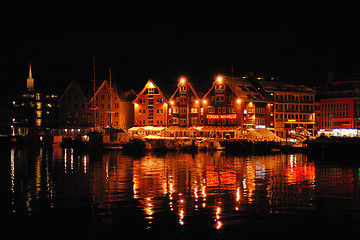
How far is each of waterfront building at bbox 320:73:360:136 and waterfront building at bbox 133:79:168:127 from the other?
131 ft

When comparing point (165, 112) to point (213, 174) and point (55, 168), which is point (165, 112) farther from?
point (213, 174)

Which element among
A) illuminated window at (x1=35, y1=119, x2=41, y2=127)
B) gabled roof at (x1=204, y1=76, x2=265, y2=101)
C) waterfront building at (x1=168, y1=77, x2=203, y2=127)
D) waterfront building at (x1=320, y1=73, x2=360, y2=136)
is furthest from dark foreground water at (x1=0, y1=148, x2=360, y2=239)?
illuminated window at (x1=35, y1=119, x2=41, y2=127)

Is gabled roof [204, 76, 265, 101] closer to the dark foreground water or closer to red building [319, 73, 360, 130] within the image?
red building [319, 73, 360, 130]

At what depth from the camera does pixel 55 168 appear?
209 ft

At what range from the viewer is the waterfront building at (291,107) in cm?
11975

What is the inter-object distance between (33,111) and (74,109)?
31241 millimetres

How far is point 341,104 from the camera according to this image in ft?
420

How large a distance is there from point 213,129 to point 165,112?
588 inches

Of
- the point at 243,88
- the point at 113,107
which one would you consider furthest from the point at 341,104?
the point at 113,107

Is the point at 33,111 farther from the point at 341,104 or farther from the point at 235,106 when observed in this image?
the point at 341,104

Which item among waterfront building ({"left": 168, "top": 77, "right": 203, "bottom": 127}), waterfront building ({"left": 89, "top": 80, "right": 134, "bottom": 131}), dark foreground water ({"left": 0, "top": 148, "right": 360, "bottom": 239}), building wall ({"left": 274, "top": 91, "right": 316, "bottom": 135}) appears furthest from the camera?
waterfront building ({"left": 89, "top": 80, "right": 134, "bottom": 131})

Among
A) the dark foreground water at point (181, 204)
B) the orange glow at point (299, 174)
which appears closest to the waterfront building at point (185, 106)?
the orange glow at point (299, 174)

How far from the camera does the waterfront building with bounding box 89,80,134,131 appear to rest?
130 meters

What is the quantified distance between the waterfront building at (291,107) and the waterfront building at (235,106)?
2406mm
